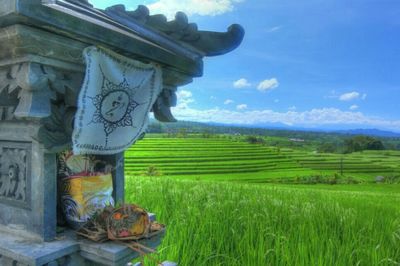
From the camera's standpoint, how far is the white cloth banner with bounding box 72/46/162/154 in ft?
7.07

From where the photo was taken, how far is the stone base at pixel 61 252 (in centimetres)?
208

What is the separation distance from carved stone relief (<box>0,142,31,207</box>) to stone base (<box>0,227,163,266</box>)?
0.87ft

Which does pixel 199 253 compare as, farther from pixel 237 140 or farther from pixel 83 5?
pixel 237 140

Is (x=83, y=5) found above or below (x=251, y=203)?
above

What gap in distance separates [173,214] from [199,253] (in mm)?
1455

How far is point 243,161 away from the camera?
162 feet

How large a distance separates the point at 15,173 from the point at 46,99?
2.43ft

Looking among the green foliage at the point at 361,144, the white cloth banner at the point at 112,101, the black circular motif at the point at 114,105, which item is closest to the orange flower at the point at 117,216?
the white cloth banner at the point at 112,101

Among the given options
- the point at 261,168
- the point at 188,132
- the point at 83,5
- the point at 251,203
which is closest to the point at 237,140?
the point at 188,132

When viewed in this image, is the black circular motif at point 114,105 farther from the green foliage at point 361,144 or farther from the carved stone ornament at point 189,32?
the green foliage at point 361,144

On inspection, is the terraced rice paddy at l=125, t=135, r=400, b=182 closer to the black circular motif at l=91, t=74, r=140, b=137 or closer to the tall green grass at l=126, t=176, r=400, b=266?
the tall green grass at l=126, t=176, r=400, b=266

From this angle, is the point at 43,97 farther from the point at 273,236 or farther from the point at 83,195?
the point at 273,236

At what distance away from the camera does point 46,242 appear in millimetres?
2252

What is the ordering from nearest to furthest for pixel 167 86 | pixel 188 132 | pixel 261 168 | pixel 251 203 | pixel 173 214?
pixel 167 86 < pixel 173 214 < pixel 251 203 < pixel 261 168 < pixel 188 132
